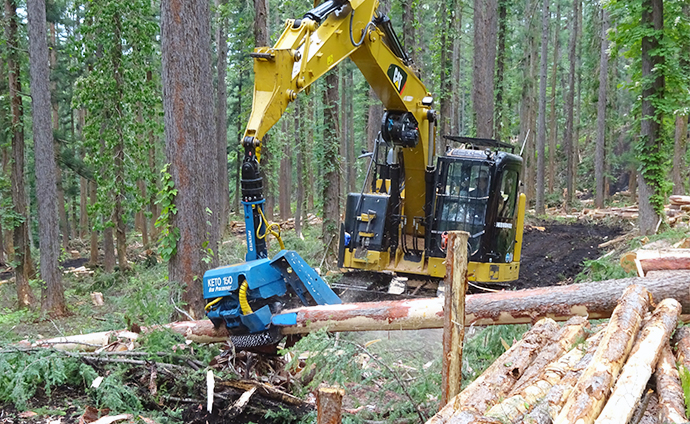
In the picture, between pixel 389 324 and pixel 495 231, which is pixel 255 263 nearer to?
pixel 389 324

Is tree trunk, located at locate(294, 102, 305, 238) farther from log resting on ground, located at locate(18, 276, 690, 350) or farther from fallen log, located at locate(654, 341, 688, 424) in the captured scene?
fallen log, located at locate(654, 341, 688, 424)

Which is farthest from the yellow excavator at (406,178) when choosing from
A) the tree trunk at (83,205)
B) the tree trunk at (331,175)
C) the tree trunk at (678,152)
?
the tree trunk at (83,205)

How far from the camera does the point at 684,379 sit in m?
3.13

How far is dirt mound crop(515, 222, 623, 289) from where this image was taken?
12.3 m

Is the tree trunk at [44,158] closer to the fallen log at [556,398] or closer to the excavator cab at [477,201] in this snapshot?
the excavator cab at [477,201]

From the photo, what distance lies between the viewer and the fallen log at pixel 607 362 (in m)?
2.64

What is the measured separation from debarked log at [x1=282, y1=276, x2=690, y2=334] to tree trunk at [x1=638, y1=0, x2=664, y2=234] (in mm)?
8518

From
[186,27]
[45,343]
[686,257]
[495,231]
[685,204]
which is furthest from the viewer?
[685,204]

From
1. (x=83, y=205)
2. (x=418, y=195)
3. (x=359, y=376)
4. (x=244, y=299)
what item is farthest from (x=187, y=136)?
(x=83, y=205)

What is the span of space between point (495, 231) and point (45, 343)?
6570 millimetres

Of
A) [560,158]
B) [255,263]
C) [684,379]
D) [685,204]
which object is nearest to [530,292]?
[684,379]

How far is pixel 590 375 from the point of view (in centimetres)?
301

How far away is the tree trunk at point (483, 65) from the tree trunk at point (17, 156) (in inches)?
452

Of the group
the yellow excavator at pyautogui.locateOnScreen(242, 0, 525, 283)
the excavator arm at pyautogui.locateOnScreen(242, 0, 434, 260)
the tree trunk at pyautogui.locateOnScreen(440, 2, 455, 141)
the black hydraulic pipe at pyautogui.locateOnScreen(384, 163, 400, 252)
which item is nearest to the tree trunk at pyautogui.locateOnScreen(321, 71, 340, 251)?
the yellow excavator at pyautogui.locateOnScreen(242, 0, 525, 283)
